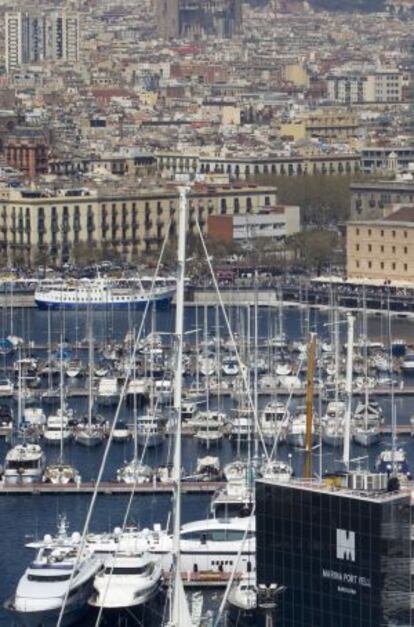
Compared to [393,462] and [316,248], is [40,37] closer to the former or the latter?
[316,248]

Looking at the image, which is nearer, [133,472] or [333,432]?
[133,472]

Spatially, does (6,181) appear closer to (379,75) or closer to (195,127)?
(195,127)

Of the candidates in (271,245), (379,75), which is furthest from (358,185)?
(379,75)

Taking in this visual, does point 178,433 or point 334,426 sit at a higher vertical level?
point 178,433

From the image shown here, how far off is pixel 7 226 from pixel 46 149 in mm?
9744

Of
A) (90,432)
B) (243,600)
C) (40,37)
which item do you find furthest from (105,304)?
(40,37)

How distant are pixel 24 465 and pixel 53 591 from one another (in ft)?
21.3

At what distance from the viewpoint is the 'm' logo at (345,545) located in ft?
60.1

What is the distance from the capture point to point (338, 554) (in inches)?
725

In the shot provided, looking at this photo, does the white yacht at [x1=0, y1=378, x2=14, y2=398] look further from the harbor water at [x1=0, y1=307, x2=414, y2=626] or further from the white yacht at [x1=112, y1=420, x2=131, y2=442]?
the white yacht at [x1=112, y1=420, x2=131, y2=442]

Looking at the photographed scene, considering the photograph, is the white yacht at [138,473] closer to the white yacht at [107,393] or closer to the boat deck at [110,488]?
the boat deck at [110,488]

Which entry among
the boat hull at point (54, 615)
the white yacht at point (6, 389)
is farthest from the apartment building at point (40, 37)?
the boat hull at point (54, 615)

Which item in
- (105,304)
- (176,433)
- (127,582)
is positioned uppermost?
(176,433)

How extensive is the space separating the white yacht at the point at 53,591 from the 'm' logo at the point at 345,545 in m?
2.86
